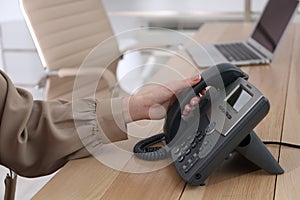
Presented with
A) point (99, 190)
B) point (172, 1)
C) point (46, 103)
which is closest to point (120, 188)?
point (99, 190)

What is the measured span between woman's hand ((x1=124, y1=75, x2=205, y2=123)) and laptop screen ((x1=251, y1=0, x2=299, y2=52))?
0.81 meters

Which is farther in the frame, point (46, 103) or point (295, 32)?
Result: point (295, 32)

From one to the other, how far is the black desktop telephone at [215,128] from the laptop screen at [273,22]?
0.87 meters

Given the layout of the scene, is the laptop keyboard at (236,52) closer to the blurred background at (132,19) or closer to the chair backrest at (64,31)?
the chair backrest at (64,31)

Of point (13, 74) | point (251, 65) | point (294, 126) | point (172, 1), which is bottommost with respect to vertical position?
point (13, 74)

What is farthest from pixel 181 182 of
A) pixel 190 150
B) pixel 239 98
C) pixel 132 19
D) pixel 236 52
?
pixel 132 19

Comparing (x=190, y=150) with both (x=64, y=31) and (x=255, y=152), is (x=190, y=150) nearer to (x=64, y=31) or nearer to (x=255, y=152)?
(x=255, y=152)

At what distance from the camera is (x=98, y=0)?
2271mm

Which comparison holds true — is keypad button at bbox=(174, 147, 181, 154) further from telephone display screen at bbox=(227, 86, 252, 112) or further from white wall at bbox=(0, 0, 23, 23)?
white wall at bbox=(0, 0, 23, 23)

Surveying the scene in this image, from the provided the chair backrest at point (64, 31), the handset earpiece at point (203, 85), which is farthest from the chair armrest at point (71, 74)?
the handset earpiece at point (203, 85)

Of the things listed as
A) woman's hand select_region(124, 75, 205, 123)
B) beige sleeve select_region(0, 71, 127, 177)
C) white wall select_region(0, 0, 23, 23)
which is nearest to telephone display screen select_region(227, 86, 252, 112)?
woman's hand select_region(124, 75, 205, 123)

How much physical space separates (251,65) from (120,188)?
3.16 ft

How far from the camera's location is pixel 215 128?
0.88 m

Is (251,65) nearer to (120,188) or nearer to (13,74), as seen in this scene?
(120,188)
